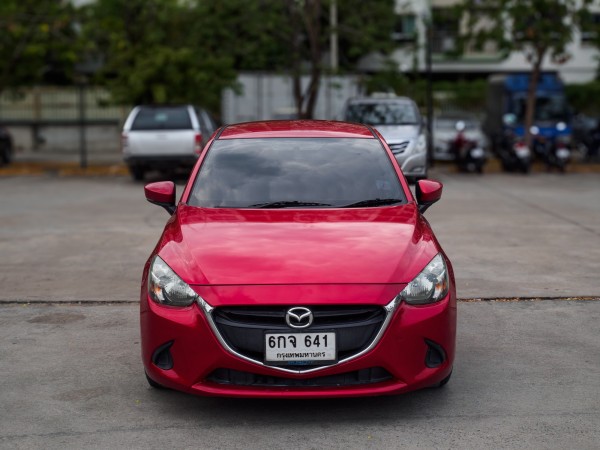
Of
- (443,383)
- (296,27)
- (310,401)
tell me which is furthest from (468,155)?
(310,401)

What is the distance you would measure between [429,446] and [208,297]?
134 cm

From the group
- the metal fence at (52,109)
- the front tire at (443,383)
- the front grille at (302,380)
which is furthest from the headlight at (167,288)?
the metal fence at (52,109)

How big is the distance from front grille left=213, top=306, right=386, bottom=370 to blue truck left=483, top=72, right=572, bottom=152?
22832mm

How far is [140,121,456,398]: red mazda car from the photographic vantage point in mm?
5059

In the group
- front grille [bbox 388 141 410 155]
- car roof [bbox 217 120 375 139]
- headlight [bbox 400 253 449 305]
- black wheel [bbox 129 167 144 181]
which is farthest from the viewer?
black wheel [bbox 129 167 144 181]

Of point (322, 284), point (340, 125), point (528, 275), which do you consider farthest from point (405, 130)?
point (322, 284)

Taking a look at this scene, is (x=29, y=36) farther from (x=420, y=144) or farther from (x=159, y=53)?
(x=420, y=144)

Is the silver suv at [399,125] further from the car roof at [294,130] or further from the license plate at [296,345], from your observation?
the license plate at [296,345]

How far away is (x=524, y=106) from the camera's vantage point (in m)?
30.2

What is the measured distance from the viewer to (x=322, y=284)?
513 centimetres

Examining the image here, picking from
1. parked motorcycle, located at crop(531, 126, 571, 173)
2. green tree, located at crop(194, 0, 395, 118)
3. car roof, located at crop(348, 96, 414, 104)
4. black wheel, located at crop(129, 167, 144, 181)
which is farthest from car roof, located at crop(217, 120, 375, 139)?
parked motorcycle, located at crop(531, 126, 571, 173)

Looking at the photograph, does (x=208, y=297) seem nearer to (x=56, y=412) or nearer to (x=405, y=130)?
(x=56, y=412)

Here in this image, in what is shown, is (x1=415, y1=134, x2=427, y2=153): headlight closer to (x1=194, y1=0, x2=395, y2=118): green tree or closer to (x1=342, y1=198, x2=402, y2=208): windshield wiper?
(x1=194, y1=0, x2=395, y2=118): green tree

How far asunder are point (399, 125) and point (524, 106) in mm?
13577
